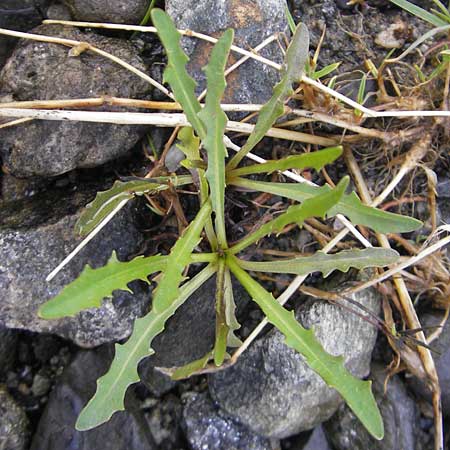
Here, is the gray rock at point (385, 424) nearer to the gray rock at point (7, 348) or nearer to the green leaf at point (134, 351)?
the green leaf at point (134, 351)

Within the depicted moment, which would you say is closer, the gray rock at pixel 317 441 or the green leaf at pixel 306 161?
the green leaf at pixel 306 161

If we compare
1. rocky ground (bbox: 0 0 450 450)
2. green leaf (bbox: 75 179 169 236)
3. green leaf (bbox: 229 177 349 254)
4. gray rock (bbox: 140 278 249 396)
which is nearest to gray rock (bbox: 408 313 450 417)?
rocky ground (bbox: 0 0 450 450)

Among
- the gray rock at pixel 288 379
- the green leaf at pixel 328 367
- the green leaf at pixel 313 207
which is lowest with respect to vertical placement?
the gray rock at pixel 288 379

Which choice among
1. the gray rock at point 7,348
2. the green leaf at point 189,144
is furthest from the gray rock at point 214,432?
the green leaf at point 189,144

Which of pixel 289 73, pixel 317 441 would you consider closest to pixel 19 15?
pixel 289 73

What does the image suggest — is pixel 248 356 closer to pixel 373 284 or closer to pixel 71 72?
pixel 373 284

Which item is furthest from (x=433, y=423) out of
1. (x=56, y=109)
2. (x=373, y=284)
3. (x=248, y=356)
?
(x=56, y=109)
